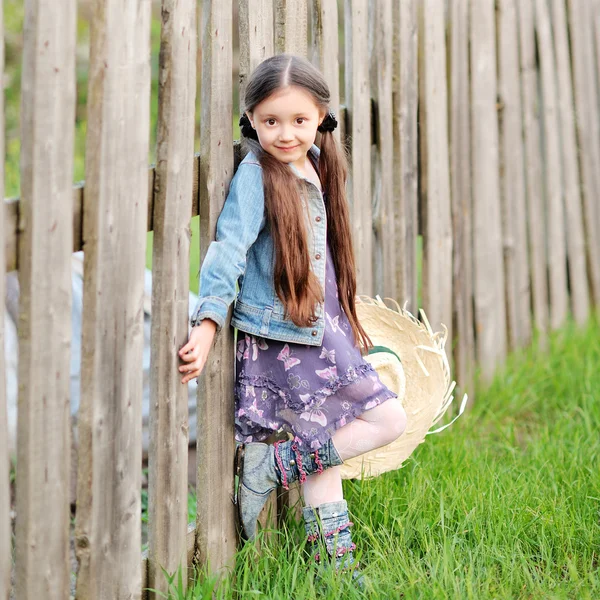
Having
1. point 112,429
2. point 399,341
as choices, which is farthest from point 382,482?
point 112,429

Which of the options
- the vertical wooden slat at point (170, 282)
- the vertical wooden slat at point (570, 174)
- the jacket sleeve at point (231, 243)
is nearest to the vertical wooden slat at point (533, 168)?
the vertical wooden slat at point (570, 174)

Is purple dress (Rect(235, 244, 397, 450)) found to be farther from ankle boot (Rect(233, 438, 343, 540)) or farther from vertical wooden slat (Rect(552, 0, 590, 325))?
vertical wooden slat (Rect(552, 0, 590, 325))

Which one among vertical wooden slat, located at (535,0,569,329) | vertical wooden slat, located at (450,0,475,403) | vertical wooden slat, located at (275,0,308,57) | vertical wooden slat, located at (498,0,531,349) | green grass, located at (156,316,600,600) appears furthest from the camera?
vertical wooden slat, located at (535,0,569,329)

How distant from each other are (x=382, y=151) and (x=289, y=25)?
841mm

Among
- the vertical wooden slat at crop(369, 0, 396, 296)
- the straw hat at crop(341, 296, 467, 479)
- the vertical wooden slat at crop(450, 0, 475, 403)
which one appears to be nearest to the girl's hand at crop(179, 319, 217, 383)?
the straw hat at crop(341, 296, 467, 479)

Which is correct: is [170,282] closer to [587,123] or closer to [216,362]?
[216,362]

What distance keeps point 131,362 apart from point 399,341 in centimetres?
118

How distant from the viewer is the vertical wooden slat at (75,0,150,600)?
1946 mm

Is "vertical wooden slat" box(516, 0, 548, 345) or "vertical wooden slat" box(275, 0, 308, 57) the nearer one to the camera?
"vertical wooden slat" box(275, 0, 308, 57)

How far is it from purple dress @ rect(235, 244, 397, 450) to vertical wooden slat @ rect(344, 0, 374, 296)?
750 millimetres

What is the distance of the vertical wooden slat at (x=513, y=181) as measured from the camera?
4254 millimetres

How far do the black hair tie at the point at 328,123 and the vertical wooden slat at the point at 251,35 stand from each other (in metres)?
0.25

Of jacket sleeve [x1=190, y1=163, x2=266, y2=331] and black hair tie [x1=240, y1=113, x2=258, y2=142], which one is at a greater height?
black hair tie [x1=240, y1=113, x2=258, y2=142]

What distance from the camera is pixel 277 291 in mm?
2430
